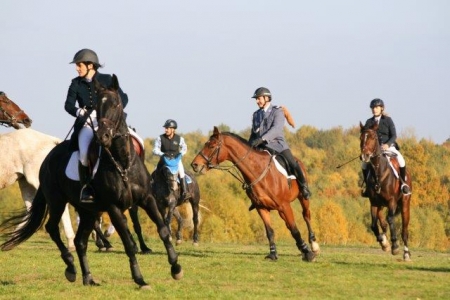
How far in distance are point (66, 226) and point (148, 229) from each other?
36314mm

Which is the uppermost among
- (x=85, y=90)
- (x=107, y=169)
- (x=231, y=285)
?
(x=85, y=90)

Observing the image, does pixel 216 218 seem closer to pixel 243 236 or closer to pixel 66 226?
pixel 243 236

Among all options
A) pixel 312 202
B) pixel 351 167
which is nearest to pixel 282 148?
pixel 312 202

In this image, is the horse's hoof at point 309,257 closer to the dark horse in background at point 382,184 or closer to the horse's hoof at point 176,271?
the dark horse in background at point 382,184

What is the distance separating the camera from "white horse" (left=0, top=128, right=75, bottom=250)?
21.8 meters

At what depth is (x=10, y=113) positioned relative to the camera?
883 inches

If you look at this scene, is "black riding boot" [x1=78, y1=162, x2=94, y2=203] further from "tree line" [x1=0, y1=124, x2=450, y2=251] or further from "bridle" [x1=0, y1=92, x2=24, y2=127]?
"tree line" [x1=0, y1=124, x2=450, y2=251]

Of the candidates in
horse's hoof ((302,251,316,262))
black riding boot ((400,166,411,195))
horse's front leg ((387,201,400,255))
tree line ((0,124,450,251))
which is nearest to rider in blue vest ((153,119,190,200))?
black riding boot ((400,166,411,195))

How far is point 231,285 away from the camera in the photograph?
45.4 feet

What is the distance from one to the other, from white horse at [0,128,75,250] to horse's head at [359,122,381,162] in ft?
22.8

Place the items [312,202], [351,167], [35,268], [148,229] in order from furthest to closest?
[351,167] < [312,202] < [148,229] < [35,268]

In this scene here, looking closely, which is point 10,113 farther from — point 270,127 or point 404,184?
point 404,184

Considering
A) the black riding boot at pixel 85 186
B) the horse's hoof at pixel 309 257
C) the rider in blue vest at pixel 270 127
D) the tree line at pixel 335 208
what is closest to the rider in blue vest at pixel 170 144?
the rider in blue vest at pixel 270 127

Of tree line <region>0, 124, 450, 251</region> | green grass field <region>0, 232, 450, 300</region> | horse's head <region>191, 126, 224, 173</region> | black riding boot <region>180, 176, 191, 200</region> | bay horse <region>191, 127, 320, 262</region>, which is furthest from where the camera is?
tree line <region>0, 124, 450, 251</region>
